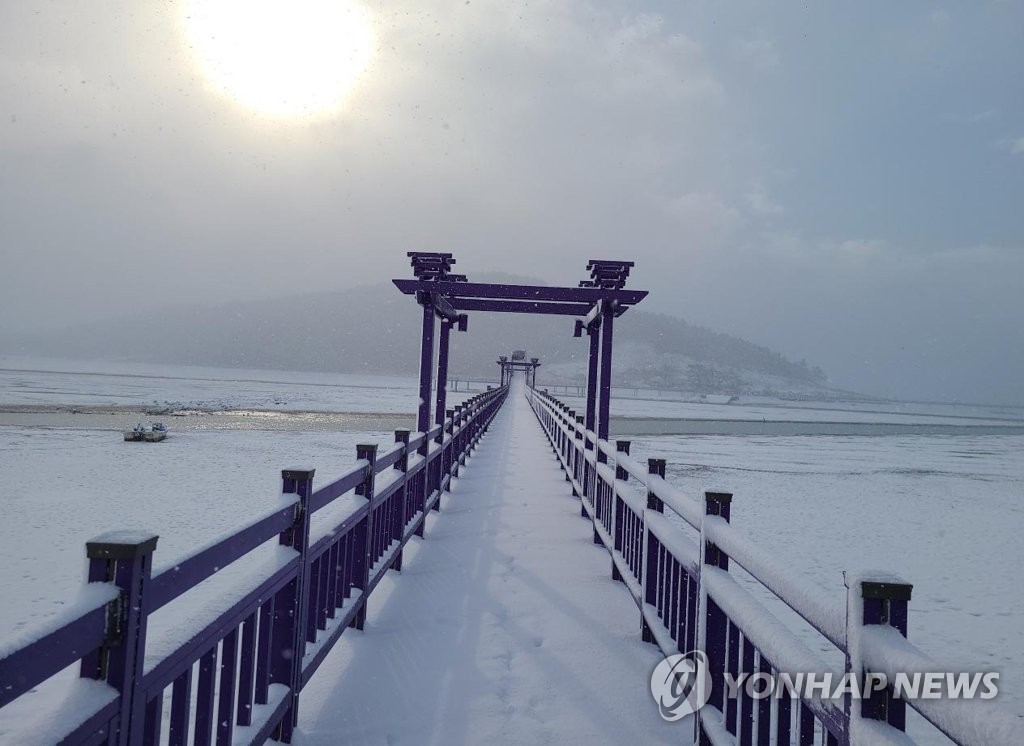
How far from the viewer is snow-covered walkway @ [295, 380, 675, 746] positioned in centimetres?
360

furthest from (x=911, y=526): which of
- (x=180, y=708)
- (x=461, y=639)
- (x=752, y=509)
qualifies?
(x=180, y=708)

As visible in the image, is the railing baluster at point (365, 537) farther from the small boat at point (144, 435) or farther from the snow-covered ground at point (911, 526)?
the small boat at point (144, 435)

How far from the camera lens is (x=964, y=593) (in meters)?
7.53

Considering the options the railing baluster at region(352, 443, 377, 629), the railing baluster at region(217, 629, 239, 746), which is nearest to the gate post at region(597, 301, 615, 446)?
the railing baluster at region(352, 443, 377, 629)

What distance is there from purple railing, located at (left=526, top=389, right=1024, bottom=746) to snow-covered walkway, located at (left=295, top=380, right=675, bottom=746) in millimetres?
396

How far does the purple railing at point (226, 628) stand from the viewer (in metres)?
1.67

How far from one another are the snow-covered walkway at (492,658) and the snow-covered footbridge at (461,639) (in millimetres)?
19

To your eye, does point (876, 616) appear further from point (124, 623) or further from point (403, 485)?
point (403, 485)

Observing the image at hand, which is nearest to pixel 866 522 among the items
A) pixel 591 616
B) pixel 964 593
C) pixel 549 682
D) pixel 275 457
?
pixel 964 593

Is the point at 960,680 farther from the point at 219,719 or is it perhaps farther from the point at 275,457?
the point at 275,457

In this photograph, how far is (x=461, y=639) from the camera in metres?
4.77

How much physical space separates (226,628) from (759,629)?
6.52ft

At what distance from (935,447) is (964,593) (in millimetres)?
28879

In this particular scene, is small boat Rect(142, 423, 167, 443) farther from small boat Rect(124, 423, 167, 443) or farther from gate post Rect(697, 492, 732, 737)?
gate post Rect(697, 492, 732, 737)
